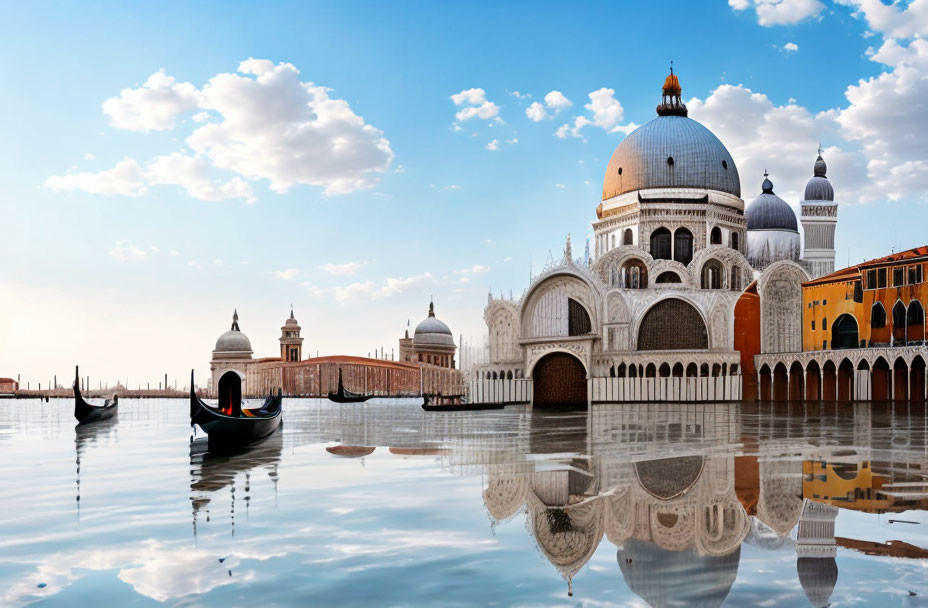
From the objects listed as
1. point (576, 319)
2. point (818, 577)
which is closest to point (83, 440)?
point (818, 577)

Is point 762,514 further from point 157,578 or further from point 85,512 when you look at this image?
point 85,512

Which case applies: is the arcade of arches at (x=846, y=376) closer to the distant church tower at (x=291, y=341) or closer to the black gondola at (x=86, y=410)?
the black gondola at (x=86, y=410)

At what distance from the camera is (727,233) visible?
56938 mm

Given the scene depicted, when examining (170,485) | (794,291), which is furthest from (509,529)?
(794,291)

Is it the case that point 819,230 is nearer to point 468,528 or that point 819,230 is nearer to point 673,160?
point 673,160

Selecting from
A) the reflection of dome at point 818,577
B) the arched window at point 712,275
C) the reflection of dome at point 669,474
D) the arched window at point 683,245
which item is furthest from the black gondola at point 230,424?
the arched window at point 683,245

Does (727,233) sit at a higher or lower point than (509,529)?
higher

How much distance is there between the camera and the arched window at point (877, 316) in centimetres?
3997

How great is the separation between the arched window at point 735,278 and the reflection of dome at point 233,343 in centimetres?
8914

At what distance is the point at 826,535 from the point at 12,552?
7.48 meters

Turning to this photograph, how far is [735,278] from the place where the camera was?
2130 inches

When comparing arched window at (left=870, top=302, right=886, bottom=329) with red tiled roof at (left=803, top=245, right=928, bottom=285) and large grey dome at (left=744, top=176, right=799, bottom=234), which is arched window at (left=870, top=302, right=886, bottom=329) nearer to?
red tiled roof at (left=803, top=245, right=928, bottom=285)

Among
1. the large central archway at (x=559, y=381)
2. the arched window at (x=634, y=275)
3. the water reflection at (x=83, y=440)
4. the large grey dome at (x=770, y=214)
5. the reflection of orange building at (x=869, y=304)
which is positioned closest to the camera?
the water reflection at (x=83, y=440)

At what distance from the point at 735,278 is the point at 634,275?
626 cm
